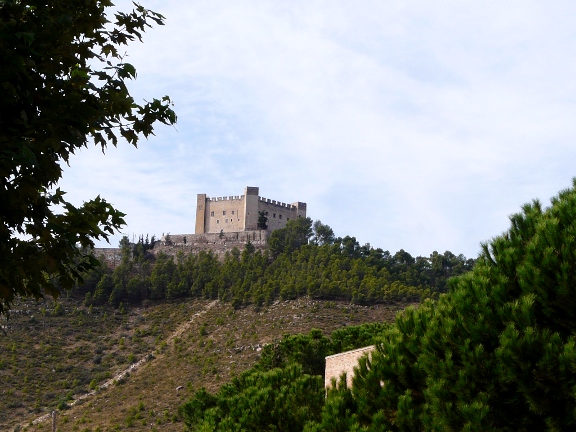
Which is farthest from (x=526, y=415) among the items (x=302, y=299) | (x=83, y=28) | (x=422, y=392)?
(x=302, y=299)

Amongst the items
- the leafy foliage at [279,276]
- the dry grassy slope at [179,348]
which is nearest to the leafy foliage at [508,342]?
the dry grassy slope at [179,348]

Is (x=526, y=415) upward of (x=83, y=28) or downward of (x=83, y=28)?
downward

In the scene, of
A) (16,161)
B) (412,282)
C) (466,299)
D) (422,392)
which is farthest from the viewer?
(412,282)

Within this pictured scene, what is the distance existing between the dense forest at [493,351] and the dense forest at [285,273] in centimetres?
4935

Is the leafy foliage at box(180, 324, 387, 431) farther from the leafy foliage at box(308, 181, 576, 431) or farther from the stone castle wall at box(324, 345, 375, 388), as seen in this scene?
the leafy foliage at box(308, 181, 576, 431)

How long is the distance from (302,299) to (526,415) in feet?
176

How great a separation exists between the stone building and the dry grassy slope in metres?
17.7

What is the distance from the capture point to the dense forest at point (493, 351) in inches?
404

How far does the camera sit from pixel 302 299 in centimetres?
6394

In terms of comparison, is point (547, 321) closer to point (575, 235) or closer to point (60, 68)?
point (575, 235)

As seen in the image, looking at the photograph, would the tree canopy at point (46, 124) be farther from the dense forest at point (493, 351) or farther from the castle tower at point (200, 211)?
the castle tower at point (200, 211)

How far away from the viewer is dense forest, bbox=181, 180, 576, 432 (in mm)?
10266

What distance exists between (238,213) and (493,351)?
77.1 meters

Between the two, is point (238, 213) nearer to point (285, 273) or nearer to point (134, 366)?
point (285, 273)
